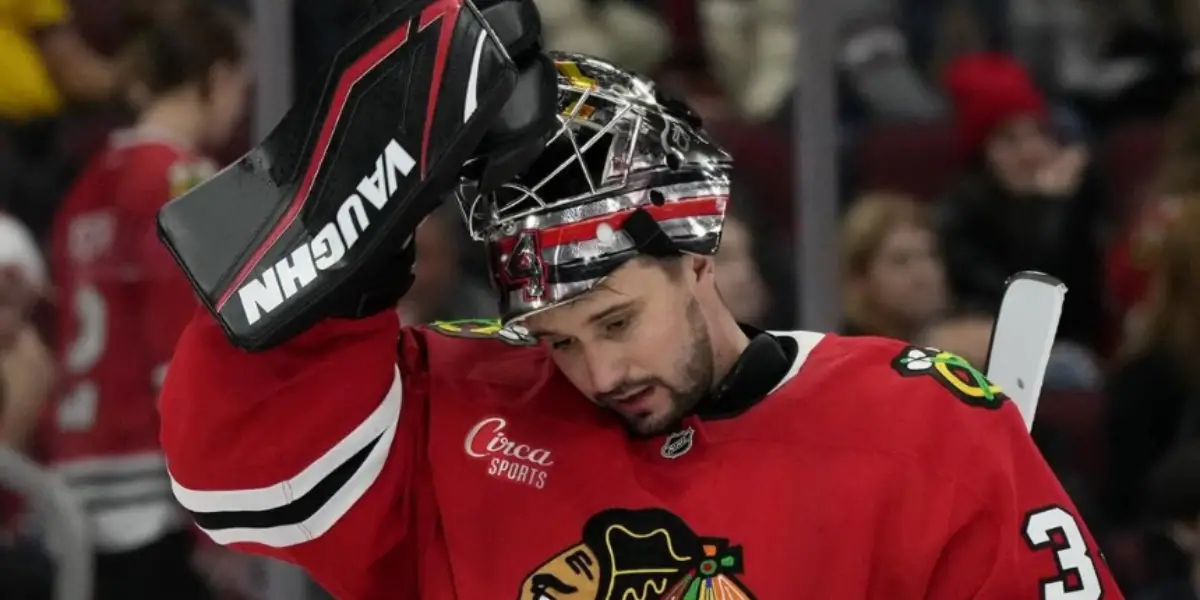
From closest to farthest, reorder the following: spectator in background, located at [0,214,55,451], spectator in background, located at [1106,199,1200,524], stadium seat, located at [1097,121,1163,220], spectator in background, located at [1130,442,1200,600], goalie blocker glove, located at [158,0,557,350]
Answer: goalie blocker glove, located at [158,0,557,350] → spectator in background, located at [1130,442,1200,600] → spectator in background, located at [1106,199,1200,524] → spectator in background, located at [0,214,55,451] → stadium seat, located at [1097,121,1163,220]

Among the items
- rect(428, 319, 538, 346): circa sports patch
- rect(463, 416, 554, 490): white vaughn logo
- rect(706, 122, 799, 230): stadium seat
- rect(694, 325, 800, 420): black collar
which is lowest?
rect(706, 122, 799, 230): stadium seat

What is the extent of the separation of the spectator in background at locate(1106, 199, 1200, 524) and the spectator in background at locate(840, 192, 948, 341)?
0.99 ft

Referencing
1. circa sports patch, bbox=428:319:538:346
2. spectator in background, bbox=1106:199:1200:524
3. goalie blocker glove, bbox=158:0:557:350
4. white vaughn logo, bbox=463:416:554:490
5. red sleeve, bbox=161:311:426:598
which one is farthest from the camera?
spectator in background, bbox=1106:199:1200:524

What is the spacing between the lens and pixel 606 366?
130 cm

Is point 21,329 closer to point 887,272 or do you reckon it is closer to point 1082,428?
point 887,272

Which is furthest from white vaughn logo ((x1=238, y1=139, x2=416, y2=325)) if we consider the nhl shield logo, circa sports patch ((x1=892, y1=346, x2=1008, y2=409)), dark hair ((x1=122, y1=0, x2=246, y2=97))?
dark hair ((x1=122, y1=0, x2=246, y2=97))

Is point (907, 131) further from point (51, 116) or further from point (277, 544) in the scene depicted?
point (277, 544)

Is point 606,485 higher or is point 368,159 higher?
point 368,159

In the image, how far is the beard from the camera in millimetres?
1331

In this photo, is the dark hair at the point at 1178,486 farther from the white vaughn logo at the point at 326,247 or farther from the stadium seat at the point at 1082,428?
the white vaughn logo at the point at 326,247

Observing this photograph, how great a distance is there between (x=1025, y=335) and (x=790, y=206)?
1090 mm

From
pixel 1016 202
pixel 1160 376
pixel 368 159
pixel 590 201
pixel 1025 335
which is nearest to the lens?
pixel 368 159

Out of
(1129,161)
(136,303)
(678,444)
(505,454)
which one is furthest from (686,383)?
(1129,161)

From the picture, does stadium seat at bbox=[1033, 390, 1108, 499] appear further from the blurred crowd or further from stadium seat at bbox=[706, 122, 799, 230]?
stadium seat at bbox=[706, 122, 799, 230]
